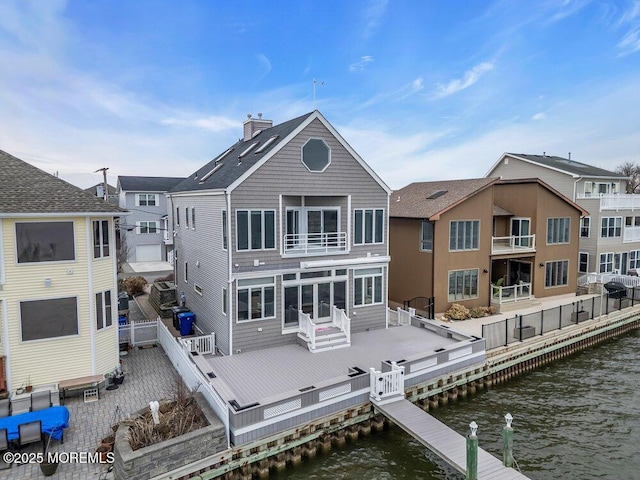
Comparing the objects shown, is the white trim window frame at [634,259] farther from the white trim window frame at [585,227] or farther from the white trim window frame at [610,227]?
the white trim window frame at [585,227]

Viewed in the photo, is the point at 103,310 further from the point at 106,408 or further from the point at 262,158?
the point at 262,158

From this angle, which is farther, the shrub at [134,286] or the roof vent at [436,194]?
the shrub at [134,286]

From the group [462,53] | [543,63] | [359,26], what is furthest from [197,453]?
[543,63]

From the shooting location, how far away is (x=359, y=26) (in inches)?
894

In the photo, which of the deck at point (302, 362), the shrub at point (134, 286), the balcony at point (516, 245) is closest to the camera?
the deck at point (302, 362)

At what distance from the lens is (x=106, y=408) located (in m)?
11.8

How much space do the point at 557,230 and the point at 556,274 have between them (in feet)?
9.03

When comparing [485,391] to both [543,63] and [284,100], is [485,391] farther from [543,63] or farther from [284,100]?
[284,100]

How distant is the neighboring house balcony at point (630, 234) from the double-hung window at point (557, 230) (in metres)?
6.99

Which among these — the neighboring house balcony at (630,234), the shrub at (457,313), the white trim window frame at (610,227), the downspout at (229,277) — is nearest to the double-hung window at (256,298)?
the downspout at (229,277)

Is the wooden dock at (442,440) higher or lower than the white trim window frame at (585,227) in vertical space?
lower

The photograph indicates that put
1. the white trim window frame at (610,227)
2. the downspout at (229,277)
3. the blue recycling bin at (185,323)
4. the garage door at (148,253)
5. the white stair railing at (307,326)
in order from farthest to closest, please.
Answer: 1. the garage door at (148,253)
2. the white trim window frame at (610,227)
3. the blue recycling bin at (185,323)
4. the white stair railing at (307,326)
5. the downspout at (229,277)

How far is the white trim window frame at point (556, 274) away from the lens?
83.3 ft

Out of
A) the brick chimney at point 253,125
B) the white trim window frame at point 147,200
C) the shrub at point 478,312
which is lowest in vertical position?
the shrub at point 478,312
